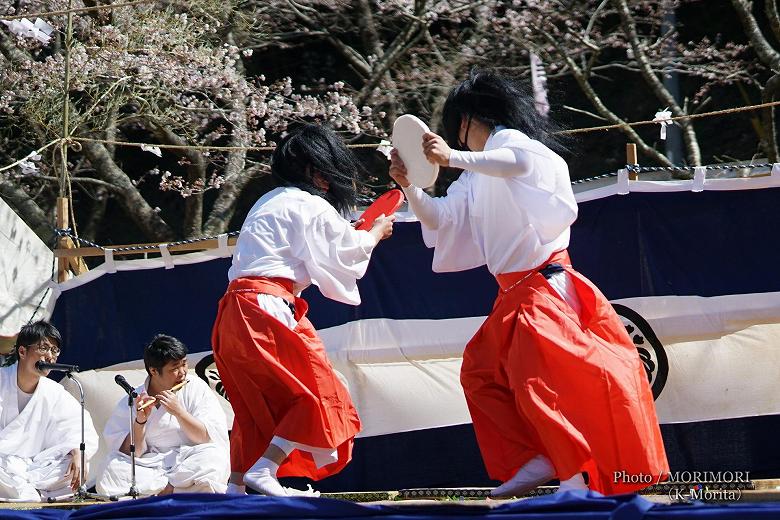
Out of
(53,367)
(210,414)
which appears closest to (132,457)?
(210,414)

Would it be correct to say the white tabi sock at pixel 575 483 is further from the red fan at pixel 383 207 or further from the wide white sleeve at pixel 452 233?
the red fan at pixel 383 207

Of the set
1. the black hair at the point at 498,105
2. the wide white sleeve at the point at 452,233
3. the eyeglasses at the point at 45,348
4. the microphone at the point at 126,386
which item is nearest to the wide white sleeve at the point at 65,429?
the eyeglasses at the point at 45,348

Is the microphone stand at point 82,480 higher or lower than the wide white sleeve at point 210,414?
lower

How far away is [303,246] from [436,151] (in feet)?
2.61

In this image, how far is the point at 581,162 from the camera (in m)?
10.6

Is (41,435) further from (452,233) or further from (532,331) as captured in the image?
(532,331)

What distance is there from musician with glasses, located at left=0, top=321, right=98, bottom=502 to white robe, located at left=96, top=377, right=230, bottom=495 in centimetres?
28

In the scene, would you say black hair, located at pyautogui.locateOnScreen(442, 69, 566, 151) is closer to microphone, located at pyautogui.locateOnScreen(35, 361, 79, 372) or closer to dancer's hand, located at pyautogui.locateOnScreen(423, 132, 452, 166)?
dancer's hand, located at pyautogui.locateOnScreen(423, 132, 452, 166)

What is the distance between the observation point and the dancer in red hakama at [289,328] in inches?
167

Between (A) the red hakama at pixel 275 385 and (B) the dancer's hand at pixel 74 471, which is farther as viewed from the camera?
(B) the dancer's hand at pixel 74 471

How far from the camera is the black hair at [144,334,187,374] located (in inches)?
224

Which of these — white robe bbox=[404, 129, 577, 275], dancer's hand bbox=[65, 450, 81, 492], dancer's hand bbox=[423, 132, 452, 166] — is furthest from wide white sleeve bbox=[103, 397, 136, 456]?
dancer's hand bbox=[423, 132, 452, 166]

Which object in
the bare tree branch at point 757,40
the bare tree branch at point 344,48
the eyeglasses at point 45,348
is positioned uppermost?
the bare tree branch at point 344,48

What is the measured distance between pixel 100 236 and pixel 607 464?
27.2 feet
